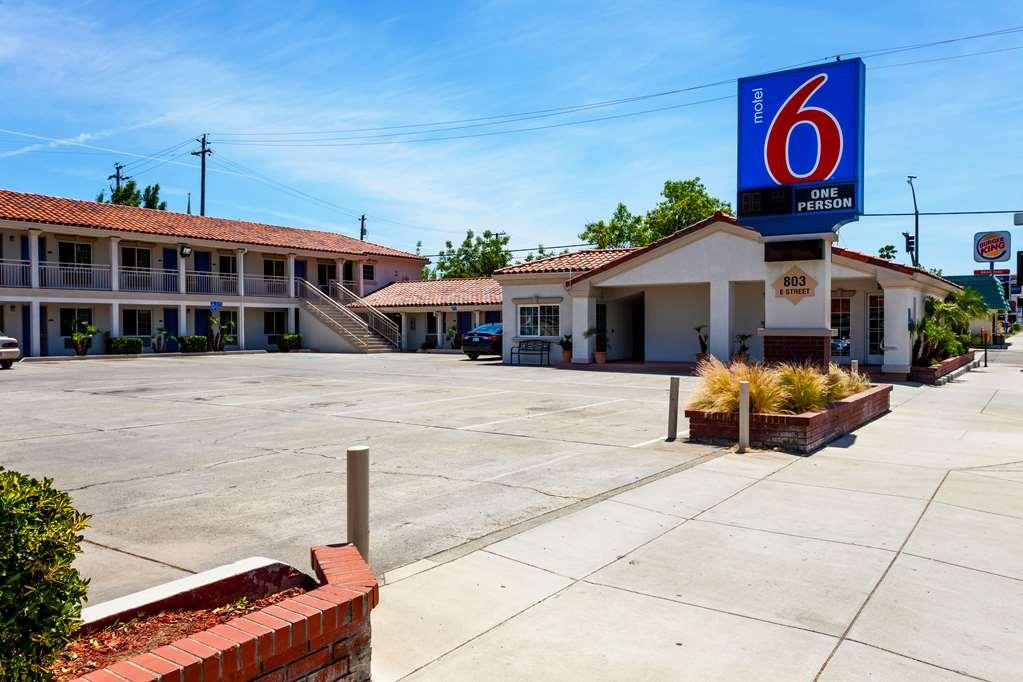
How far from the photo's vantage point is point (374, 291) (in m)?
50.6

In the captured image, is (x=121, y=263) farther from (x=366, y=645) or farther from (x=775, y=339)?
(x=366, y=645)

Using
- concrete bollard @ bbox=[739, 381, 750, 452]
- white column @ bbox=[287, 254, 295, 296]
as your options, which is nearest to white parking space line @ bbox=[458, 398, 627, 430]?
concrete bollard @ bbox=[739, 381, 750, 452]

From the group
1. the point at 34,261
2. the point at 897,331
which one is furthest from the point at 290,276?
the point at 897,331

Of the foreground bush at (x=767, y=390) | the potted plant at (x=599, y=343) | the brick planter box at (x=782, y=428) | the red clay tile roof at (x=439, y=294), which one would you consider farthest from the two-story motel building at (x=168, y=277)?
the brick planter box at (x=782, y=428)

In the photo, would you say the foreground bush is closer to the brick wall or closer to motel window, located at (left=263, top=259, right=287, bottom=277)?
the brick wall

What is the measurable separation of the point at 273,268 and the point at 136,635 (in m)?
44.1

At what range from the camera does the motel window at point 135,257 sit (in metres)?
38.1

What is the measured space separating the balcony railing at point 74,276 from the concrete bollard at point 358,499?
35.7m

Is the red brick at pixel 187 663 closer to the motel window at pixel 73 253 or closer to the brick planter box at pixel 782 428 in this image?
the brick planter box at pixel 782 428

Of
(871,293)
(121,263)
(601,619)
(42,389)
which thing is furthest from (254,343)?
(601,619)

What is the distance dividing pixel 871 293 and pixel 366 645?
87.2 feet

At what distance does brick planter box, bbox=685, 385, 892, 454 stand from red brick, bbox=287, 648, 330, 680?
8.09 metres

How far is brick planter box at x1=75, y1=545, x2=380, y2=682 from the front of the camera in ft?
8.92

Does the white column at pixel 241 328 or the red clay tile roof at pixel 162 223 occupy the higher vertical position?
the red clay tile roof at pixel 162 223
